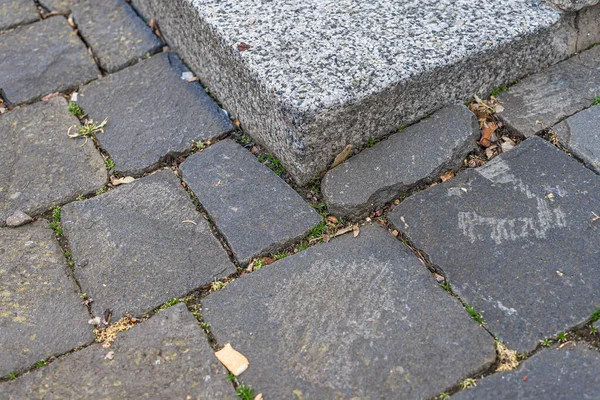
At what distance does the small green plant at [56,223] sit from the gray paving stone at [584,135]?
1791 mm

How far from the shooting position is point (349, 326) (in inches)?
73.4

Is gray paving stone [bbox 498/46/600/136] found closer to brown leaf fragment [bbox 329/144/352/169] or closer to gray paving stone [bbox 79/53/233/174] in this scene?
brown leaf fragment [bbox 329/144/352/169]

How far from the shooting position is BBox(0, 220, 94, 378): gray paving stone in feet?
6.25

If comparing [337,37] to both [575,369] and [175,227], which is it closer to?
[175,227]

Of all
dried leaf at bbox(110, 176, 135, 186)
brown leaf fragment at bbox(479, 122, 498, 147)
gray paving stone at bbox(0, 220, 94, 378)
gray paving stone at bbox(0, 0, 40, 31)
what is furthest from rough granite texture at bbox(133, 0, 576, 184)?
gray paving stone at bbox(0, 0, 40, 31)

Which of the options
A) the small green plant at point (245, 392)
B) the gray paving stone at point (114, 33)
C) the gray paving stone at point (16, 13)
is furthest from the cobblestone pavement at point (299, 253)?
the gray paving stone at point (16, 13)

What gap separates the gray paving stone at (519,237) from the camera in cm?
184

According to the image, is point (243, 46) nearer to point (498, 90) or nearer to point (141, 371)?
point (498, 90)

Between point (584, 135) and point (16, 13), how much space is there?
2.74 m

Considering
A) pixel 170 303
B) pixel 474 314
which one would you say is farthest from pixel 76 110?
pixel 474 314

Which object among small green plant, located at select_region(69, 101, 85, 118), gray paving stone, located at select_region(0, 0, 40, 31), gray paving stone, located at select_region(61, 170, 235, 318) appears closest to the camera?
gray paving stone, located at select_region(61, 170, 235, 318)

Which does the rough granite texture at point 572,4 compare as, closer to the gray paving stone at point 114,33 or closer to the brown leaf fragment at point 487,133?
the brown leaf fragment at point 487,133

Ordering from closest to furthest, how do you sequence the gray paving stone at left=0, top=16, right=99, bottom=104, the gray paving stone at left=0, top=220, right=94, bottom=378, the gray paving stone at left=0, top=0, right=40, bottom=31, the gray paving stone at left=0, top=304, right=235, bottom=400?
the gray paving stone at left=0, top=304, right=235, bottom=400
the gray paving stone at left=0, top=220, right=94, bottom=378
the gray paving stone at left=0, top=16, right=99, bottom=104
the gray paving stone at left=0, top=0, right=40, bottom=31

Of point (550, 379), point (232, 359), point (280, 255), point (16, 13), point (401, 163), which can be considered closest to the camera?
point (550, 379)
